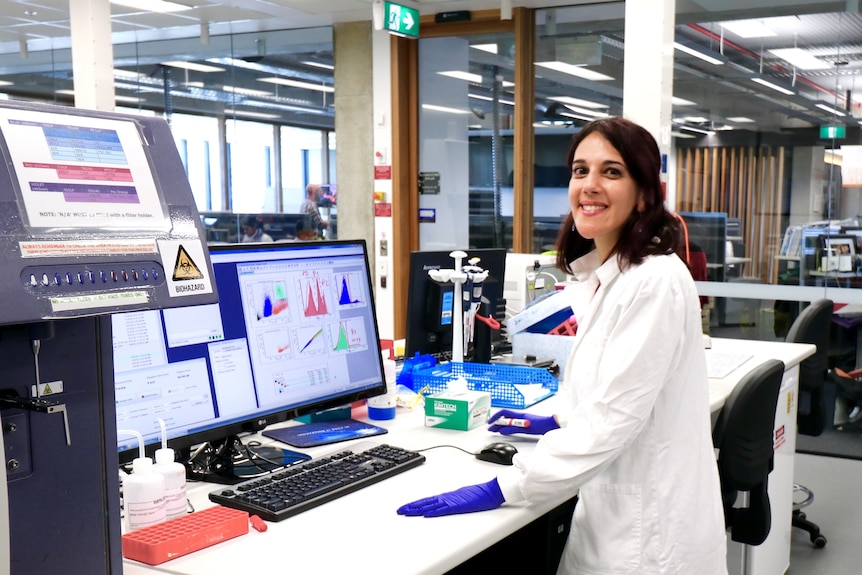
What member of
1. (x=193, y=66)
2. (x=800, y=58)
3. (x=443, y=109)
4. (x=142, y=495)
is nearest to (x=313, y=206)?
(x=443, y=109)

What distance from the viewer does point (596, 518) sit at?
1625mm

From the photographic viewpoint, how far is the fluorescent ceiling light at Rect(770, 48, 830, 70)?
4.53m

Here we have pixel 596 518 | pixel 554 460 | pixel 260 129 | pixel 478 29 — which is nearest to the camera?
pixel 554 460

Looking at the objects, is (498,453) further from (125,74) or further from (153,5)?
(125,74)

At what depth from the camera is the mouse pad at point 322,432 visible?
1.89 metres

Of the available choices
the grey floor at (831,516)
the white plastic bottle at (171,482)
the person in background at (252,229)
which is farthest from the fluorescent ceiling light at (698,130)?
the white plastic bottle at (171,482)

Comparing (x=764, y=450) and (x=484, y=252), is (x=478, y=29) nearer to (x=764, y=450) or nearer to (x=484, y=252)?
(x=484, y=252)

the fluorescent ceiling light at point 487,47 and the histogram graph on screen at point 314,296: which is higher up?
the fluorescent ceiling light at point 487,47

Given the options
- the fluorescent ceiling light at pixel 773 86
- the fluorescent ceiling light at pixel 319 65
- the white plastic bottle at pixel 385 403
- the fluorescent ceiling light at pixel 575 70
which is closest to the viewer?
the white plastic bottle at pixel 385 403

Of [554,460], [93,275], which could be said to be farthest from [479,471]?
[93,275]

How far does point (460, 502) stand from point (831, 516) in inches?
114

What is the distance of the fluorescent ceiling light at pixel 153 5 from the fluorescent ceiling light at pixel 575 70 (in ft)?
7.97

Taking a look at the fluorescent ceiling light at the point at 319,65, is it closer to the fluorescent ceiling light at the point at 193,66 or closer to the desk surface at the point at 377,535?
the fluorescent ceiling light at the point at 193,66

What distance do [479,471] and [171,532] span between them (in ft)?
2.07
